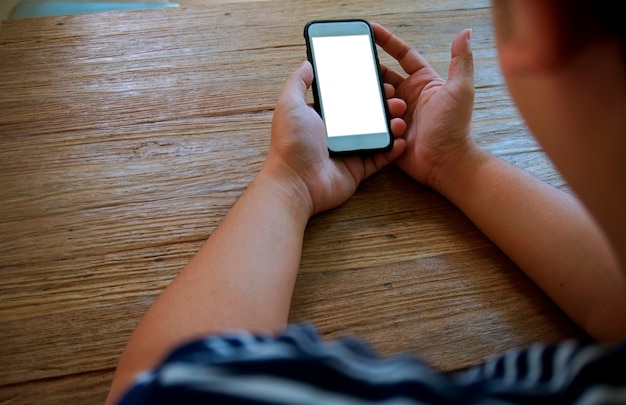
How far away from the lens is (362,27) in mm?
729

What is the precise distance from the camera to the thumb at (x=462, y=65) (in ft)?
2.17

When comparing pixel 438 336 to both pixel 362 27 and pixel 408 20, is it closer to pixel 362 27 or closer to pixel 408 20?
pixel 362 27

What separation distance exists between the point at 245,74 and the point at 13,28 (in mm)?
382

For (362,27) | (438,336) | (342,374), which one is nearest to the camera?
(342,374)

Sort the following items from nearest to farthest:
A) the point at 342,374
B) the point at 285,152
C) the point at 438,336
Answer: the point at 342,374 < the point at 438,336 < the point at 285,152

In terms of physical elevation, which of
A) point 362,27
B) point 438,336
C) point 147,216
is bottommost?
point 438,336

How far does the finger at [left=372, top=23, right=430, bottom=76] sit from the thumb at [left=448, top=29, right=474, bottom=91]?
7 centimetres

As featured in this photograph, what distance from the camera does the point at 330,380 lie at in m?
0.30

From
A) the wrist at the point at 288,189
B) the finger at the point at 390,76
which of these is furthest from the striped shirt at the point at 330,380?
the finger at the point at 390,76

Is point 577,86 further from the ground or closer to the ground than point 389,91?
further from the ground

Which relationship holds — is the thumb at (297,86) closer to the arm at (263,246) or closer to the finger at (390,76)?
the arm at (263,246)

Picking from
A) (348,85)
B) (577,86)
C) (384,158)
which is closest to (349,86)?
(348,85)

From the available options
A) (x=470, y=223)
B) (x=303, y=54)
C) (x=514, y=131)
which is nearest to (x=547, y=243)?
(x=470, y=223)

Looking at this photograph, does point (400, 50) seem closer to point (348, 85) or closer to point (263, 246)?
point (348, 85)
